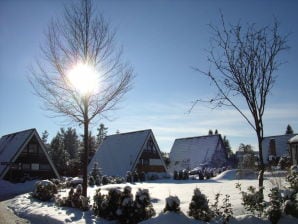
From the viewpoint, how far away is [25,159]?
3666 centimetres

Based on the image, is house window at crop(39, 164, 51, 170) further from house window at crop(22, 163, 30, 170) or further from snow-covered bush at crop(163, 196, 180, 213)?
snow-covered bush at crop(163, 196, 180, 213)

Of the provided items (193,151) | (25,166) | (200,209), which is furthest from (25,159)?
(200,209)

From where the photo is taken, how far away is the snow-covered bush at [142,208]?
1027 centimetres

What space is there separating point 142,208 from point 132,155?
30.8 m

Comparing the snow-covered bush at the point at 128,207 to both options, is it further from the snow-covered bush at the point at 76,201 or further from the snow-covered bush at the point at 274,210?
the snow-covered bush at the point at 274,210

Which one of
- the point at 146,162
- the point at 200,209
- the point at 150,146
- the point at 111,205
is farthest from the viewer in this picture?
the point at 150,146

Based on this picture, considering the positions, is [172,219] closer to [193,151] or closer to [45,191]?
[45,191]

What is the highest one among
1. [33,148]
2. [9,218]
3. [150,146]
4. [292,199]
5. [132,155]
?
[150,146]

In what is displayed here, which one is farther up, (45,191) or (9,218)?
(45,191)

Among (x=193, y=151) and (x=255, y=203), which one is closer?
(x=255, y=203)

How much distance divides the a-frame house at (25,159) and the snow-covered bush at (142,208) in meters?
27.8

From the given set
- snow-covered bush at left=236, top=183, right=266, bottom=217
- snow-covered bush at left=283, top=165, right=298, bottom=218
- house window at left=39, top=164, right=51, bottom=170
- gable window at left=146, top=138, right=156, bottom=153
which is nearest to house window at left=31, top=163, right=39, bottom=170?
house window at left=39, top=164, right=51, bottom=170

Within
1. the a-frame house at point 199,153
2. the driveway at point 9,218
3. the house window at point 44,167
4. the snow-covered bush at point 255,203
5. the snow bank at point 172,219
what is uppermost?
the a-frame house at point 199,153

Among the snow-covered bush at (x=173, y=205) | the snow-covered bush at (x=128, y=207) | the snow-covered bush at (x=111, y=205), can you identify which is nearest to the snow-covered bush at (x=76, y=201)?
the snow-covered bush at (x=111, y=205)
